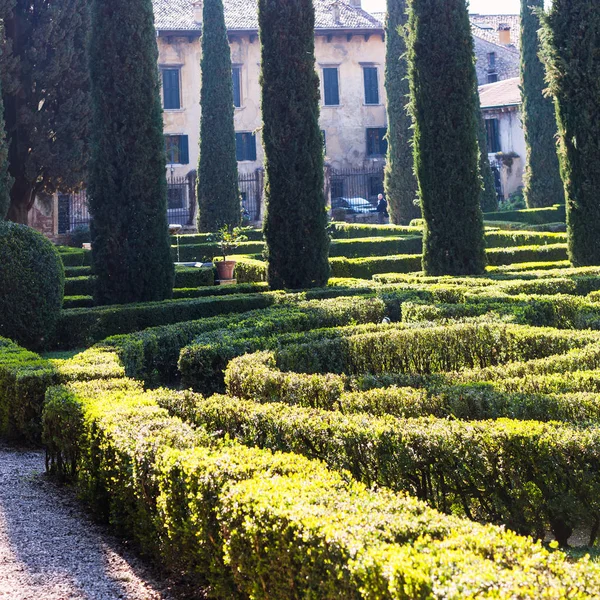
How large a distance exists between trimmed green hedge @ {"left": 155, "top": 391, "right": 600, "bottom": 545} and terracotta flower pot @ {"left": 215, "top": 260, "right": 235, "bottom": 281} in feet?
39.0

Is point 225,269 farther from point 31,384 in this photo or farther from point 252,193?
point 252,193

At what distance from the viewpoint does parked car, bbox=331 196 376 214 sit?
3638 centimetres

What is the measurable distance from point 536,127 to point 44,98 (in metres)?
16.7

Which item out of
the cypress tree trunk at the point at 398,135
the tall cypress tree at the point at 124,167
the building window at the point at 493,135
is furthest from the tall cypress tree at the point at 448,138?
the building window at the point at 493,135

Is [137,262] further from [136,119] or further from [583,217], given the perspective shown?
[583,217]

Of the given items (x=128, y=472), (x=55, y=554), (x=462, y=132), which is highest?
(x=462, y=132)

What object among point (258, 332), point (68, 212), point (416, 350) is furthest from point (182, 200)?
point (416, 350)

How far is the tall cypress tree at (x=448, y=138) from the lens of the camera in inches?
553

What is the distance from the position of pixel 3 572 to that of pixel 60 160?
17.1 meters

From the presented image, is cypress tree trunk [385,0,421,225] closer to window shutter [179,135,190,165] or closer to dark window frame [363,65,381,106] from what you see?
dark window frame [363,65,381,106]

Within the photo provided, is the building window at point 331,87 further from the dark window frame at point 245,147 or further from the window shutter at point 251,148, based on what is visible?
the dark window frame at point 245,147

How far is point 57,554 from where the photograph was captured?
16.3 ft

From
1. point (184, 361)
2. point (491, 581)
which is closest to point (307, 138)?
point (184, 361)

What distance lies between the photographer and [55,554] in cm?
497
